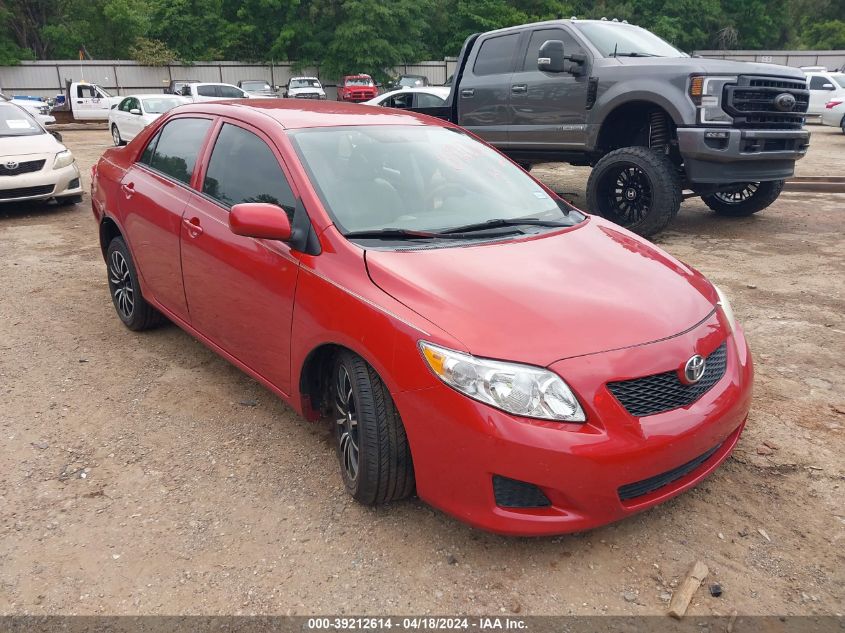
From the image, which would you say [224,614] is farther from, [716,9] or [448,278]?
[716,9]

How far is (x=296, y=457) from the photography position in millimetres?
3314

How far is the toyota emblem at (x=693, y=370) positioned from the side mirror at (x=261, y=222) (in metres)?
1.72

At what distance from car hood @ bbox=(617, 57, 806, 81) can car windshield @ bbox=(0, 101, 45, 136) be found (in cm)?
804

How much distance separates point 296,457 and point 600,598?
1576mm

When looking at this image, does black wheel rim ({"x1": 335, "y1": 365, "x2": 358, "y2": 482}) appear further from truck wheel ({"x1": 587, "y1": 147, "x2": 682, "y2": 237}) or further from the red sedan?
truck wheel ({"x1": 587, "y1": 147, "x2": 682, "y2": 237})

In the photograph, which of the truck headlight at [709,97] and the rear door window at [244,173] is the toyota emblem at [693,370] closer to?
the rear door window at [244,173]

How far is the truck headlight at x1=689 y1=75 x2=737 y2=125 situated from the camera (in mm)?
6539

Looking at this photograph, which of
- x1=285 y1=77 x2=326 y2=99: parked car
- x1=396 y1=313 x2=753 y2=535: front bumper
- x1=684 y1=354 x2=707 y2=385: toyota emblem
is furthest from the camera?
x1=285 y1=77 x2=326 y2=99: parked car

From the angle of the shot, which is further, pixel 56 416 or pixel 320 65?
pixel 320 65

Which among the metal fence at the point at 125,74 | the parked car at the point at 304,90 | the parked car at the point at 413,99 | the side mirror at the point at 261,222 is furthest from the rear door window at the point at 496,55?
the metal fence at the point at 125,74

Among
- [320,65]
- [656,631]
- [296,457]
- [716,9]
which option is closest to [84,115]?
[320,65]

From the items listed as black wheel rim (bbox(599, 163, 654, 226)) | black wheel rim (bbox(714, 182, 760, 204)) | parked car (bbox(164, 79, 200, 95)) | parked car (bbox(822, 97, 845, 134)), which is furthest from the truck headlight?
parked car (bbox(164, 79, 200, 95))

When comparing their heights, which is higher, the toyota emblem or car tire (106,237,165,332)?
the toyota emblem

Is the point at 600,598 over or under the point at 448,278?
under
